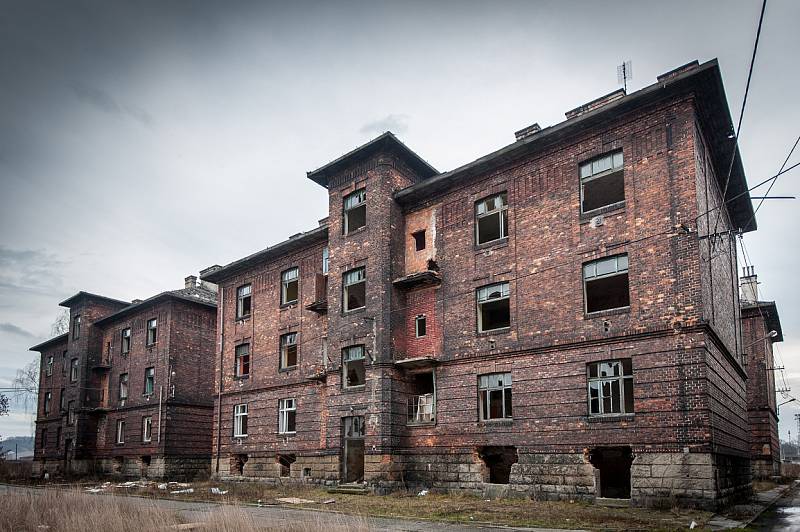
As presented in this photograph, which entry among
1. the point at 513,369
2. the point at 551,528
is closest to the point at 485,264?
the point at 513,369

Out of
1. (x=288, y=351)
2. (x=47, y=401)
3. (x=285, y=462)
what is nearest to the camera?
(x=285, y=462)

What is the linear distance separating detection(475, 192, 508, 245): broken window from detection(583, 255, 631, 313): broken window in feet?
11.6

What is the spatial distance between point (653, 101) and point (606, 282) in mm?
5972

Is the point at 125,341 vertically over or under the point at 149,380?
over

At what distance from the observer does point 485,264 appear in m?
23.6

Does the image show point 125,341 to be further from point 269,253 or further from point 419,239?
point 419,239

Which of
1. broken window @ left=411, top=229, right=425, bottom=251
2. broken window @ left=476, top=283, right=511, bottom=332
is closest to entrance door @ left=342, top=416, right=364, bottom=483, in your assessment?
broken window @ left=476, top=283, right=511, bottom=332

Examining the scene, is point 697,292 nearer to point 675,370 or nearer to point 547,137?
point 675,370

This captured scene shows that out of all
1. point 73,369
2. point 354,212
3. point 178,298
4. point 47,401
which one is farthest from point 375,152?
point 47,401

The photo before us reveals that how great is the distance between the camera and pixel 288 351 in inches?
1227

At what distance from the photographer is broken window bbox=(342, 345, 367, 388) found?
26.0 metres

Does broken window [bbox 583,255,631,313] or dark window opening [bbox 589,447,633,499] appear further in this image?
dark window opening [bbox 589,447,633,499]

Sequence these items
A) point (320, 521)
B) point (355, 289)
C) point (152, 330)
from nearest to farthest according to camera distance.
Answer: point (320, 521)
point (355, 289)
point (152, 330)

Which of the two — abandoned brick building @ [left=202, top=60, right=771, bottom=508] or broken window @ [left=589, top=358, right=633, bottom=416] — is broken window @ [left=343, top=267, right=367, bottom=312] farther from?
broken window @ [left=589, top=358, right=633, bottom=416]
